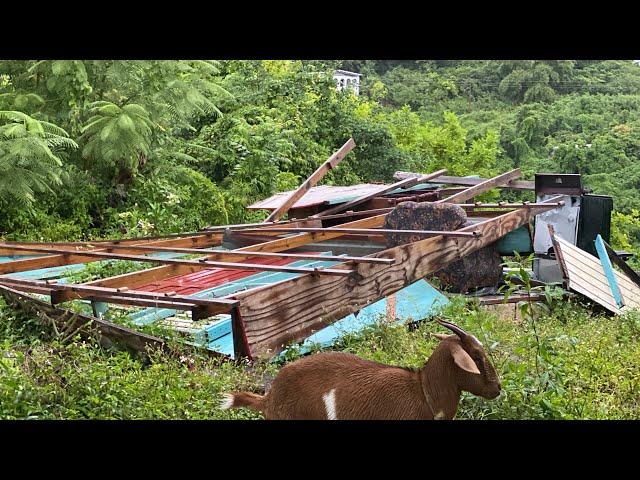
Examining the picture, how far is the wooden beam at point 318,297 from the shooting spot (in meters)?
3.38

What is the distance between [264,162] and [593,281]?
3881 mm

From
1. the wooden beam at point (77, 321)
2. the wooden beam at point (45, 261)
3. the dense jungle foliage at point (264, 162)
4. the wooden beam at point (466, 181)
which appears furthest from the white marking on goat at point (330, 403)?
the wooden beam at point (466, 181)

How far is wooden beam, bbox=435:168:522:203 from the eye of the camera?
7629 millimetres

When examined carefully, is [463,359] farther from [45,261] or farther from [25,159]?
[25,159]

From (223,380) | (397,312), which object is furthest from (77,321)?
(397,312)

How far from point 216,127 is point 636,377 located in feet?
23.4

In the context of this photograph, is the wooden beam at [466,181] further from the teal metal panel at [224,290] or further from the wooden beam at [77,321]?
the wooden beam at [77,321]

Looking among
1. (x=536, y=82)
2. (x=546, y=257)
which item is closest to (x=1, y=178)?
(x=546, y=257)

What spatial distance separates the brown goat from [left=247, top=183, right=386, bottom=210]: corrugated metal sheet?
478 centimetres

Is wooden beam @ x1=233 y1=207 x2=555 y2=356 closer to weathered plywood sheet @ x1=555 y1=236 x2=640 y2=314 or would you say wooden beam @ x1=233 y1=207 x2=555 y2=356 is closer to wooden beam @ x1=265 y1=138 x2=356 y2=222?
weathered plywood sheet @ x1=555 y1=236 x2=640 y2=314

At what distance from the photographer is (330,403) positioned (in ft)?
8.95
